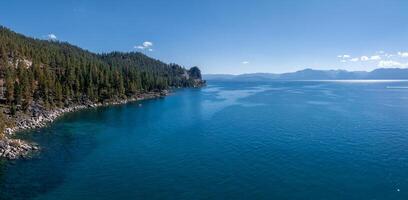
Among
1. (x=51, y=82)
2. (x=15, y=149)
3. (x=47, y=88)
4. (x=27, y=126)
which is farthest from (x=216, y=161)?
(x=51, y=82)

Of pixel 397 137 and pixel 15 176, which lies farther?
pixel 397 137

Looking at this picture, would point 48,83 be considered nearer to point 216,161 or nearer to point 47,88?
point 47,88

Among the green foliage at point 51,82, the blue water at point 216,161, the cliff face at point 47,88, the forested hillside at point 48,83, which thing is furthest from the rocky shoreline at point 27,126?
the green foliage at point 51,82

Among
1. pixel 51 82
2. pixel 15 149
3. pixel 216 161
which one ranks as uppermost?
pixel 51 82

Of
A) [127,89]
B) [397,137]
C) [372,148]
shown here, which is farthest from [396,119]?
[127,89]

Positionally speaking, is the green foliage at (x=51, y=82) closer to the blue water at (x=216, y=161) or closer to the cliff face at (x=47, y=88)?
the cliff face at (x=47, y=88)

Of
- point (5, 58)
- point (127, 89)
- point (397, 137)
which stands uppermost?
point (5, 58)

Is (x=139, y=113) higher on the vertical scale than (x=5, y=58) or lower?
lower

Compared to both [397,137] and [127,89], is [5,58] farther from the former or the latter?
[397,137]
